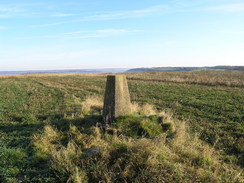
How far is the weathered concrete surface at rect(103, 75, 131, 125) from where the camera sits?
6.92 meters

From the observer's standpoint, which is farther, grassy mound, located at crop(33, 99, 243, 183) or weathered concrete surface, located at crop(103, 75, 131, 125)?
weathered concrete surface, located at crop(103, 75, 131, 125)

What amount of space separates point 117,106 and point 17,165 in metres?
3.58

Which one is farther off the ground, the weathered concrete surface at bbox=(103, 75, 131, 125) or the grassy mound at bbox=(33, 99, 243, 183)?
the weathered concrete surface at bbox=(103, 75, 131, 125)

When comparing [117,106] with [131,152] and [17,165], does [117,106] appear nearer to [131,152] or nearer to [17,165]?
[131,152]

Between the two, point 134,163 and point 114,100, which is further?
point 114,100

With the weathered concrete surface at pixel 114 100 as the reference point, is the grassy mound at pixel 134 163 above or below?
below

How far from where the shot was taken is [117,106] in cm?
696

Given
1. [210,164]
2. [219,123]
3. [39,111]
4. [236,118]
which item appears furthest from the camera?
[39,111]

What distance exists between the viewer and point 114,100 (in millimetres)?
6930

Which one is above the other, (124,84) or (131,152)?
(124,84)

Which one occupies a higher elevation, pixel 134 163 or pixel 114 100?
pixel 114 100

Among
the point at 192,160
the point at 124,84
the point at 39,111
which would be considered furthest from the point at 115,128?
the point at 39,111

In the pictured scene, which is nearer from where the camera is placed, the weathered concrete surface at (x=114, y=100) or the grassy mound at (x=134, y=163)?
the grassy mound at (x=134, y=163)

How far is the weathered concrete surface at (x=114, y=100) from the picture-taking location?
6918 mm
